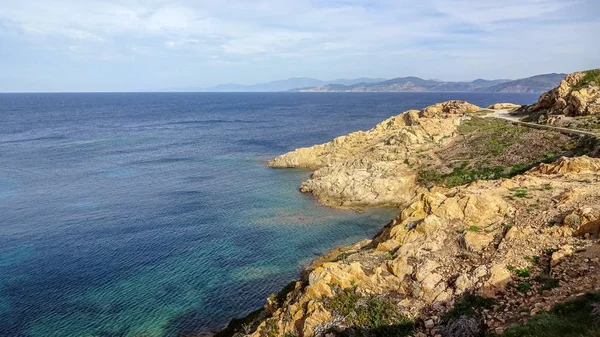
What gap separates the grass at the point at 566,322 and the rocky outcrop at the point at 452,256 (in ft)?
4.72

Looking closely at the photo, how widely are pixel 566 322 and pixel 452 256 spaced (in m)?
8.06

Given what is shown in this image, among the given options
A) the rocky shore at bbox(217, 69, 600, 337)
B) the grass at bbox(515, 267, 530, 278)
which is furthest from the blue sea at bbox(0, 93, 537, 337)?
the grass at bbox(515, 267, 530, 278)

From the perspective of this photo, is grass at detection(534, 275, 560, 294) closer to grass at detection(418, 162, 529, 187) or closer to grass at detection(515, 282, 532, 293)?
grass at detection(515, 282, 532, 293)

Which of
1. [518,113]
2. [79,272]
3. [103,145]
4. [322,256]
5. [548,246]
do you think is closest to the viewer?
[548,246]

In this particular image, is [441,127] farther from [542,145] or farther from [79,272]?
→ [79,272]

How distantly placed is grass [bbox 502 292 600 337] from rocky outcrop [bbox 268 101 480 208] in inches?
1467

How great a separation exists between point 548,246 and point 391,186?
34727 mm

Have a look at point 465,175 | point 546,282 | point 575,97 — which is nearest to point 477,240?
point 546,282

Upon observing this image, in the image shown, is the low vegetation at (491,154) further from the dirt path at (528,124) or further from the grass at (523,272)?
the grass at (523,272)

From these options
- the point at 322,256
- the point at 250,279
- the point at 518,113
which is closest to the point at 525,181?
the point at 322,256

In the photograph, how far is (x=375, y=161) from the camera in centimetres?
6575

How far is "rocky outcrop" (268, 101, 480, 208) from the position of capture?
186 ft

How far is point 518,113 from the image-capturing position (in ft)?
266

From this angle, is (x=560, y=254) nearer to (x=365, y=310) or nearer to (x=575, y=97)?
(x=365, y=310)
